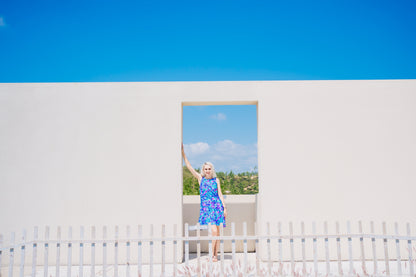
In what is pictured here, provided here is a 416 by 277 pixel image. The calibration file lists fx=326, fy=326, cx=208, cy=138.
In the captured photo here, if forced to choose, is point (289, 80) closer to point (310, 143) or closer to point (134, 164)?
point (310, 143)

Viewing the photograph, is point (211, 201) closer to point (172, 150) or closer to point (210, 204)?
point (210, 204)

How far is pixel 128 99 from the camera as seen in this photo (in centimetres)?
575

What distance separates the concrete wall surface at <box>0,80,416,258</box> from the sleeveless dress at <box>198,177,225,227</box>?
492mm

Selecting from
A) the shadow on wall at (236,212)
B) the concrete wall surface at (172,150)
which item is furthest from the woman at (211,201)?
the shadow on wall at (236,212)

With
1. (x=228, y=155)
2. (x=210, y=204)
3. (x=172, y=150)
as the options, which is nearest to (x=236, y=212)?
(x=210, y=204)

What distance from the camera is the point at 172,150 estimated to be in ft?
18.5

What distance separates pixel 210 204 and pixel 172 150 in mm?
1165

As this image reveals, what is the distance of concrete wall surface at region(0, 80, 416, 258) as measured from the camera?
18.2 ft

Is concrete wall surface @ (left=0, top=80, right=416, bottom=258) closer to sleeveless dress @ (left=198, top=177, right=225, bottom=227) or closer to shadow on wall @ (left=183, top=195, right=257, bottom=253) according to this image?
sleeveless dress @ (left=198, top=177, right=225, bottom=227)

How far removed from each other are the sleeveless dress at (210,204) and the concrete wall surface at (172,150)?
492mm

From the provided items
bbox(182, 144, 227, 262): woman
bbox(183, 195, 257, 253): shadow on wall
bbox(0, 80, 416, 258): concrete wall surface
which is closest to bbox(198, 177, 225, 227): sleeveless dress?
bbox(182, 144, 227, 262): woman

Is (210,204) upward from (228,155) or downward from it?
downward

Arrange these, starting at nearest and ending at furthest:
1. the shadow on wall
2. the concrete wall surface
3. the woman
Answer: the concrete wall surface < the woman < the shadow on wall

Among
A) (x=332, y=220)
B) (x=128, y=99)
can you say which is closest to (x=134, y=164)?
(x=128, y=99)
